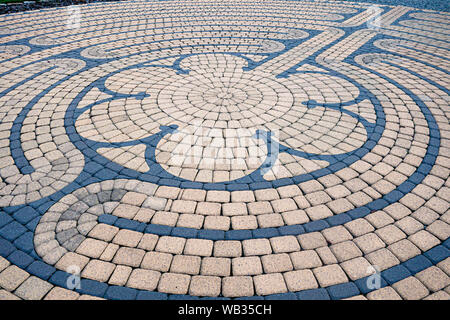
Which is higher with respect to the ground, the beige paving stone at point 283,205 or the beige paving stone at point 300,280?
the beige paving stone at point 283,205

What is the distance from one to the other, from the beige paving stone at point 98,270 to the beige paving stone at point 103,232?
27cm

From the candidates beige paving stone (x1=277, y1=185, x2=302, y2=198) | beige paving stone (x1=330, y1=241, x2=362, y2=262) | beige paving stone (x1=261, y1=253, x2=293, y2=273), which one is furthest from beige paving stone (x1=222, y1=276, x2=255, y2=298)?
beige paving stone (x1=277, y1=185, x2=302, y2=198)

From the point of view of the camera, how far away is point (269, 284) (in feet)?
8.79

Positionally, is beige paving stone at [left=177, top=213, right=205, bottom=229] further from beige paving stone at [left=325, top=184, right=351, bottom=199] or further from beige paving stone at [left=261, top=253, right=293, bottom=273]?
beige paving stone at [left=325, top=184, right=351, bottom=199]

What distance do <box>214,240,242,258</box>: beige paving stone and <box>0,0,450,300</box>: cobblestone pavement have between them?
18 millimetres

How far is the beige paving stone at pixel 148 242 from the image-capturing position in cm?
298

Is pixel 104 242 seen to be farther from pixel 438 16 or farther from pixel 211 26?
pixel 438 16

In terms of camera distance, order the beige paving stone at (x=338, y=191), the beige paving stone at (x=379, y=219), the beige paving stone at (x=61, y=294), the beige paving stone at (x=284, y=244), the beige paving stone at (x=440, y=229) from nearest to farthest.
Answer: the beige paving stone at (x=61, y=294) < the beige paving stone at (x=284, y=244) < the beige paving stone at (x=440, y=229) < the beige paving stone at (x=379, y=219) < the beige paving stone at (x=338, y=191)

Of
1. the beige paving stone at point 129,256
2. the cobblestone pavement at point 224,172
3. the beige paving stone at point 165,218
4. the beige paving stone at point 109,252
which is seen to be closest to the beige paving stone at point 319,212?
the cobblestone pavement at point 224,172

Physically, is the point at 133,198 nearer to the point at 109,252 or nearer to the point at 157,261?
the point at 109,252

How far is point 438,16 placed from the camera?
11336 millimetres

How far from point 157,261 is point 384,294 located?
2.07m

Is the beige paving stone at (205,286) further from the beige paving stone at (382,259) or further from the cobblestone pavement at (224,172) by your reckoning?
the beige paving stone at (382,259)
